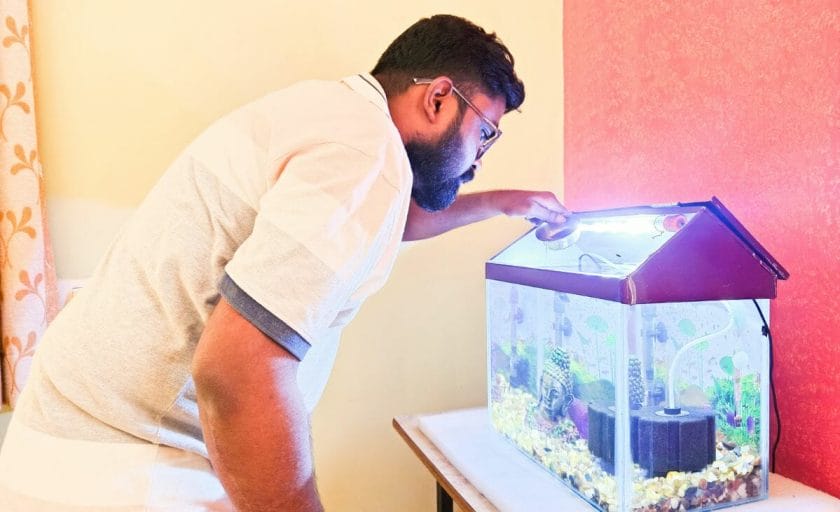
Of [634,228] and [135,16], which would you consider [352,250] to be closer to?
[634,228]

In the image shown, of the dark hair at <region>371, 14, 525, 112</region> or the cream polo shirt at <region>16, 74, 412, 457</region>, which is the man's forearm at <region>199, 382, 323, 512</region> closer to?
the cream polo shirt at <region>16, 74, 412, 457</region>

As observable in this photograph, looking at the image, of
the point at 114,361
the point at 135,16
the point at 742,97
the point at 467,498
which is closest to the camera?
the point at 114,361

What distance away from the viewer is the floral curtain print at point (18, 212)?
124 cm

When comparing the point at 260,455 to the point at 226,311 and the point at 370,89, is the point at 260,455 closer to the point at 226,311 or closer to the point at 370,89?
the point at 226,311

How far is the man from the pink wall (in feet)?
2.17

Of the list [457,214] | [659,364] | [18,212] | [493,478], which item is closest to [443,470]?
[493,478]

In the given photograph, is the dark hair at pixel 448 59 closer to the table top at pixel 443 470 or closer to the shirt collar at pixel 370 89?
the shirt collar at pixel 370 89

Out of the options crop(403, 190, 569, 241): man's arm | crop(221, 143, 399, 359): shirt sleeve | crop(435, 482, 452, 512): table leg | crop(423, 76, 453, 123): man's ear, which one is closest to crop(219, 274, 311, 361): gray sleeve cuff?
crop(221, 143, 399, 359): shirt sleeve

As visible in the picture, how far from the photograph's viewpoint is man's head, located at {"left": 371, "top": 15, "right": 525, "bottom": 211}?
3.10ft

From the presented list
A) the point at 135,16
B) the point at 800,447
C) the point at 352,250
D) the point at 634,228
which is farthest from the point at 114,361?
the point at 800,447

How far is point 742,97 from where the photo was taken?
1.15 m

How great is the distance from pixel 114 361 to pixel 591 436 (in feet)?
2.49

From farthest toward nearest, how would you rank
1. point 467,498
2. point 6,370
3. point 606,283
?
point 6,370
point 467,498
point 606,283

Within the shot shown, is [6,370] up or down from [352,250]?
down
